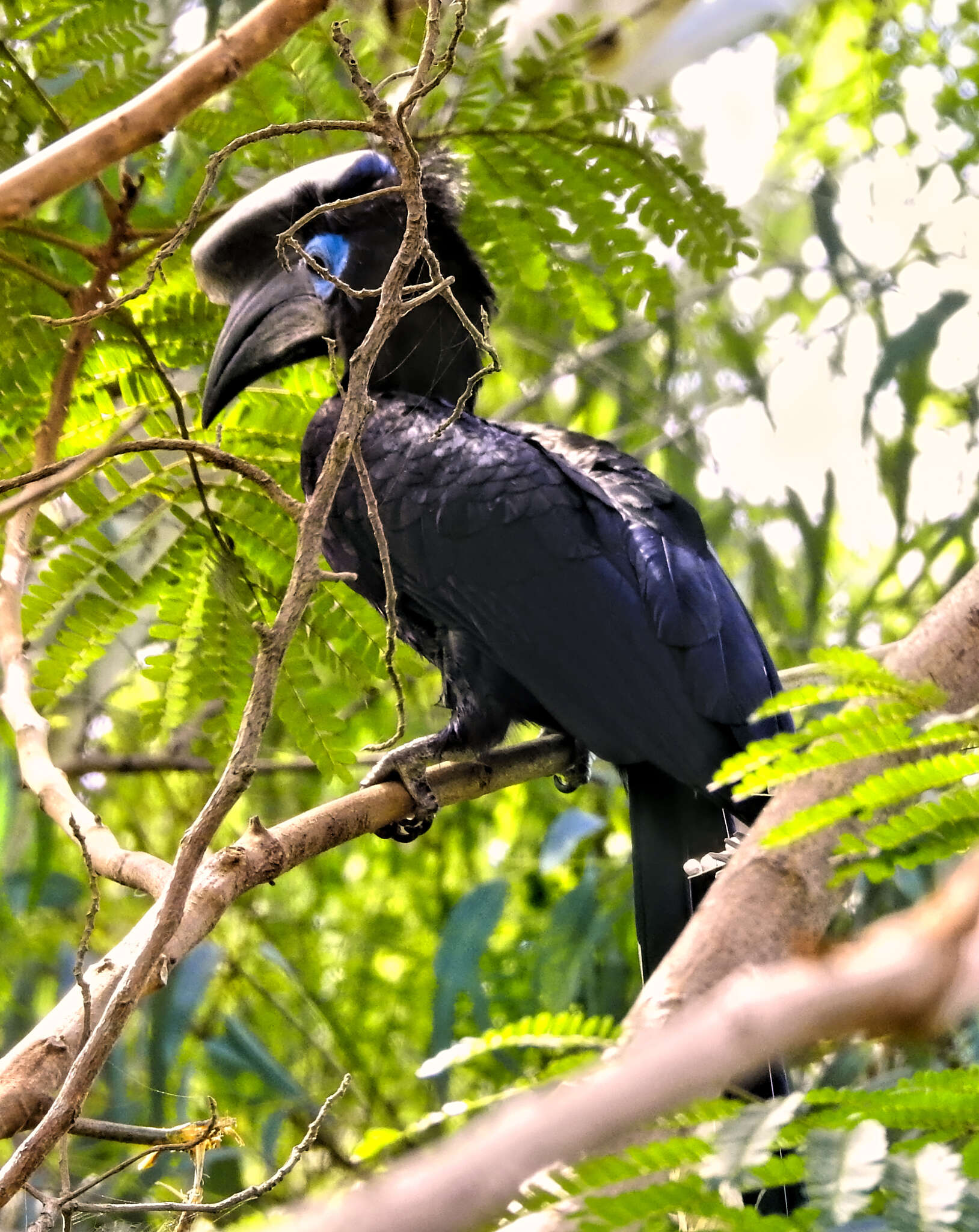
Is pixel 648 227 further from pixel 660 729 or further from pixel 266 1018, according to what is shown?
pixel 266 1018

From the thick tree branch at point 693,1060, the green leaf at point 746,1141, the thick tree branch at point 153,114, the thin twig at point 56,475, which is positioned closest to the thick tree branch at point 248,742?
the thick tree branch at point 153,114

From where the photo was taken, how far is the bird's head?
2.09m

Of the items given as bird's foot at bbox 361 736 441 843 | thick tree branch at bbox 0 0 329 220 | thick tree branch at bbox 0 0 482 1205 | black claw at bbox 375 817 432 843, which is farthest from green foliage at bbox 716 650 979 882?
black claw at bbox 375 817 432 843

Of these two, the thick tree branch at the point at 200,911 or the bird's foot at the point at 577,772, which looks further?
the bird's foot at the point at 577,772

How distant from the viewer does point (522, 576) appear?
81.4 inches

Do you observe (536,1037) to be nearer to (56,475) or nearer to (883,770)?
(883,770)

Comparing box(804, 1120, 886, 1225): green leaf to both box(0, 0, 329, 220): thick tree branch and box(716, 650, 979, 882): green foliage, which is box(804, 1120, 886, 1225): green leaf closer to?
box(716, 650, 979, 882): green foliage

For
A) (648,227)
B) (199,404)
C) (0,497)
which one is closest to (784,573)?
(648,227)

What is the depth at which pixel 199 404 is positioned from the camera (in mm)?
2154

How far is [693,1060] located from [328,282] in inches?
76.6

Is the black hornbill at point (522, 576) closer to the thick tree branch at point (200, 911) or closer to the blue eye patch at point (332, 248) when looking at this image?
the blue eye patch at point (332, 248)

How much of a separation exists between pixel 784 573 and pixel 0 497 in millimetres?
2282

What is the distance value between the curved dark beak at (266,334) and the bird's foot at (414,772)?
0.59 metres

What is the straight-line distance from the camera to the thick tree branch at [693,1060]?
352 millimetres
